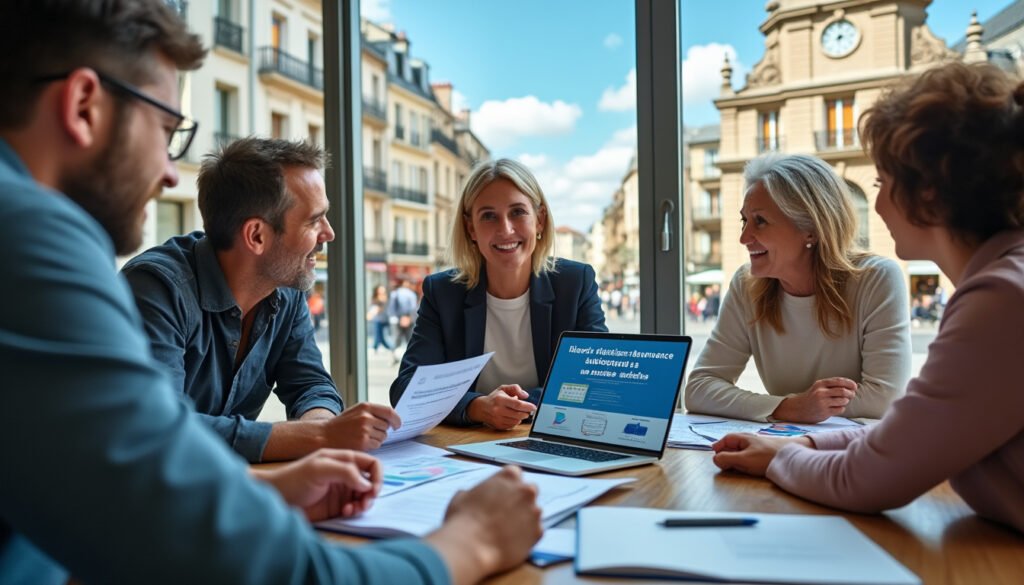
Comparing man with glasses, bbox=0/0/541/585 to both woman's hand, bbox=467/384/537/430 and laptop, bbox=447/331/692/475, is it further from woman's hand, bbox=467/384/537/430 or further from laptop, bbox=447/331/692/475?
woman's hand, bbox=467/384/537/430

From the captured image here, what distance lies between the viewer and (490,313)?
2318 mm

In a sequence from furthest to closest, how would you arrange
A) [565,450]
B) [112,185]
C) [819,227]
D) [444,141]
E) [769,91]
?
[444,141] < [769,91] < [819,227] < [565,450] < [112,185]

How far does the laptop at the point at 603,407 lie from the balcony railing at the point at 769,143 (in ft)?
4.61

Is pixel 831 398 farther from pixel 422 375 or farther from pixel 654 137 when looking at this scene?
pixel 654 137

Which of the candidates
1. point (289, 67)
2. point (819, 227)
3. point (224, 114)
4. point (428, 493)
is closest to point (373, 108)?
point (289, 67)

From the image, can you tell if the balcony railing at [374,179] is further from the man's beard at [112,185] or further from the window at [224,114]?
the man's beard at [112,185]

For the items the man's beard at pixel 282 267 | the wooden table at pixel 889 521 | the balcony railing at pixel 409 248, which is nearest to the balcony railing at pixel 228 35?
the balcony railing at pixel 409 248

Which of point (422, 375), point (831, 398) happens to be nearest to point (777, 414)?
point (831, 398)

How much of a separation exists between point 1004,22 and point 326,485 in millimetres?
2458

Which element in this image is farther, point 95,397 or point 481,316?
point 481,316

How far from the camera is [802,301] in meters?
2.10

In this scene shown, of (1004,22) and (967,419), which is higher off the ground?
(1004,22)

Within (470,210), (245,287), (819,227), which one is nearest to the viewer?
(245,287)

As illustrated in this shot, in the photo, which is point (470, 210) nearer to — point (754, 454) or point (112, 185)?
point (754, 454)
